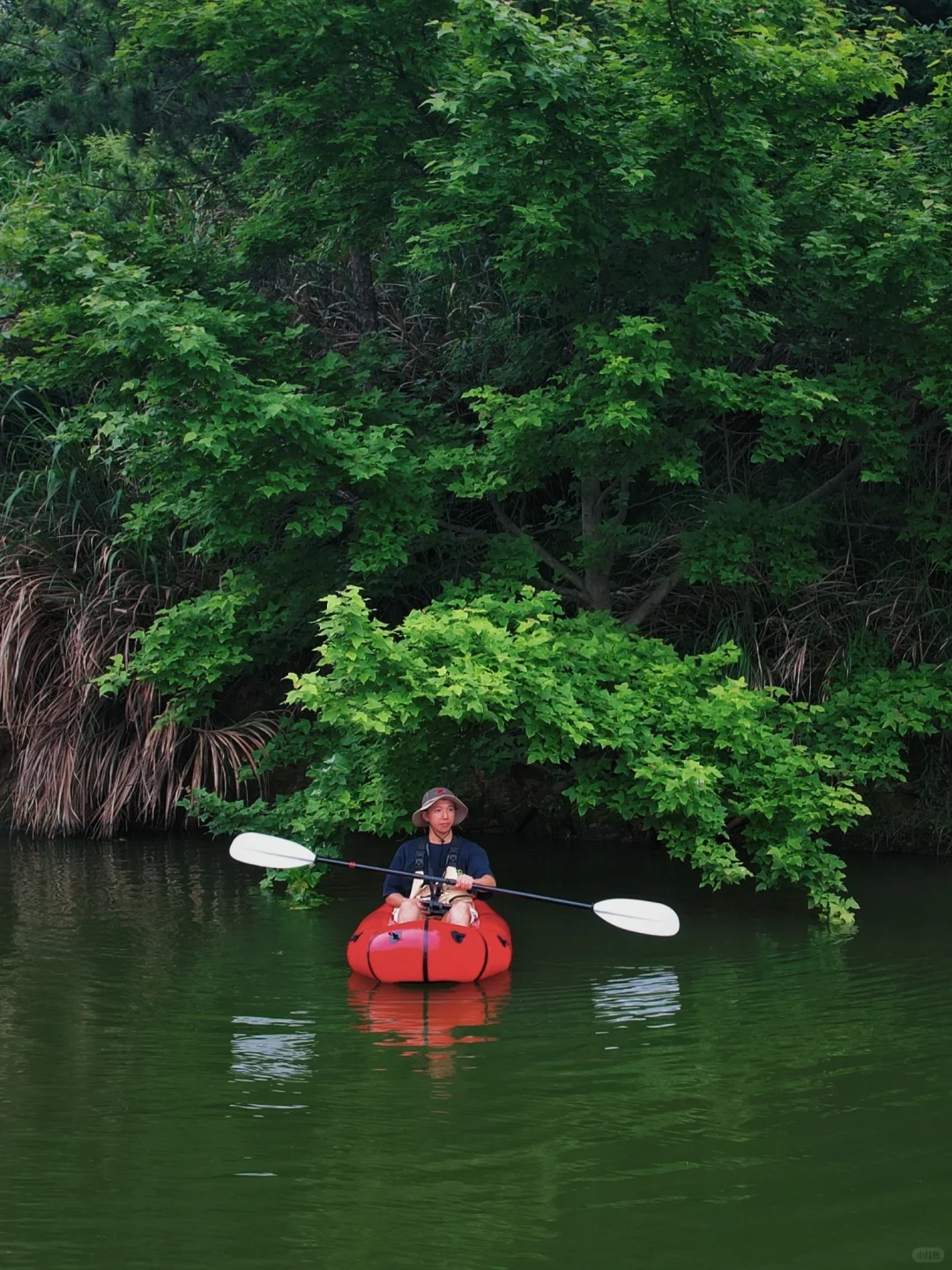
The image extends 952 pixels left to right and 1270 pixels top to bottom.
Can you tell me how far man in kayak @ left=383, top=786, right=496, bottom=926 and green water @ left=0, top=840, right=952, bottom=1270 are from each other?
501mm

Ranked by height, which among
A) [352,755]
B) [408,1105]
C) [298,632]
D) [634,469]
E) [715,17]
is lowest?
[408,1105]

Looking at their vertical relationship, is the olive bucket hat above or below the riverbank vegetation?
below

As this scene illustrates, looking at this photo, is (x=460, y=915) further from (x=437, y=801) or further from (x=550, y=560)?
(x=550, y=560)

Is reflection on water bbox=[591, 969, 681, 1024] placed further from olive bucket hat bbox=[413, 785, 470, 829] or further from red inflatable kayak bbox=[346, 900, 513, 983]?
olive bucket hat bbox=[413, 785, 470, 829]

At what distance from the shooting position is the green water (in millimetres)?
4035

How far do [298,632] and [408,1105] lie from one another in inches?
216

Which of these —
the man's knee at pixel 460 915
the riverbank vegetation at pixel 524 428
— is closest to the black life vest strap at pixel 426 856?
the man's knee at pixel 460 915

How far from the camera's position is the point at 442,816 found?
7.58m

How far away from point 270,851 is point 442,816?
3.48 feet

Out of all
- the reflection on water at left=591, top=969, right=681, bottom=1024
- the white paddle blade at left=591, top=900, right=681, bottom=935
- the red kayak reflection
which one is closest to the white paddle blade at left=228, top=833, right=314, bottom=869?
the red kayak reflection

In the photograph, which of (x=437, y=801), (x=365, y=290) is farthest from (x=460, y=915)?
(x=365, y=290)

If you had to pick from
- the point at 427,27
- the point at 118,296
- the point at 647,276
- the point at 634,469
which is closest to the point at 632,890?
the point at 634,469

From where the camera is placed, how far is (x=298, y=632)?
1021cm

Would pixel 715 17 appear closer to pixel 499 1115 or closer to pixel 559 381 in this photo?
pixel 559 381
